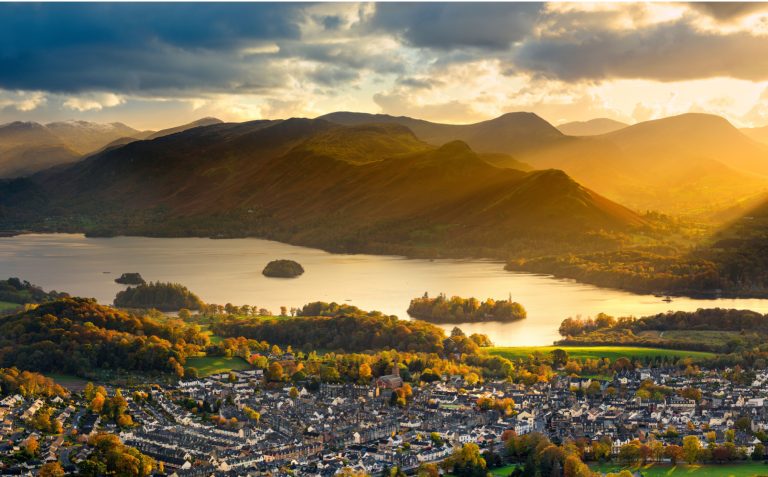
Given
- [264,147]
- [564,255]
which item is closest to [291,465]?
[564,255]

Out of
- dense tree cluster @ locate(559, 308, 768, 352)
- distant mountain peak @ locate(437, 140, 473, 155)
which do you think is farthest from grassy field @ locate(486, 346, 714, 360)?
distant mountain peak @ locate(437, 140, 473, 155)

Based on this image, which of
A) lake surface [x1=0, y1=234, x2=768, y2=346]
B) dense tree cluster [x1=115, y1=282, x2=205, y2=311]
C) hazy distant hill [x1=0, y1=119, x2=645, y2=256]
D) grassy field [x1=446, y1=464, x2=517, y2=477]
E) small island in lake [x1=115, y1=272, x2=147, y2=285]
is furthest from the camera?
hazy distant hill [x1=0, y1=119, x2=645, y2=256]

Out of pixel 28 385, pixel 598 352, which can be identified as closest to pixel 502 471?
pixel 28 385

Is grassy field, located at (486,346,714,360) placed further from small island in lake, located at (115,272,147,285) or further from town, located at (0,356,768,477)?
small island in lake, located at (115,272,147,285)

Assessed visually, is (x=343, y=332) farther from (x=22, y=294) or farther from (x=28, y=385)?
(x=22, y=294)

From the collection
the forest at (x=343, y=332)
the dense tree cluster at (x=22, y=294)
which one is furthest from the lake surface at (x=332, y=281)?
the forest at (x=343, y=332)

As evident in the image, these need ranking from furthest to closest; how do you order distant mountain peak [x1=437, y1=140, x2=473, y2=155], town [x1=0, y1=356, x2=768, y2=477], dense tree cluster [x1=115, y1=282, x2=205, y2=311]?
distant mountain peak [x1=437, y1=140, x2=473, y2=155] < dense tree cluster [x1=115, y1=282, x2=205, y2=311] < town [x1=0, y1=356, x2=768, y2=477]

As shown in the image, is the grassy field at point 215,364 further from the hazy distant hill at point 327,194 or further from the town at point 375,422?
the hazy distant hill at point 327,194
